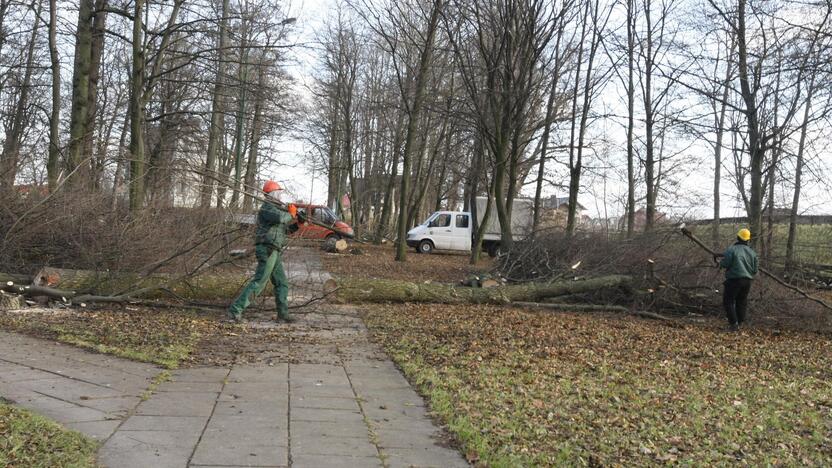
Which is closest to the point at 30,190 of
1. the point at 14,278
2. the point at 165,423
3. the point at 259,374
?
the point at 14,278

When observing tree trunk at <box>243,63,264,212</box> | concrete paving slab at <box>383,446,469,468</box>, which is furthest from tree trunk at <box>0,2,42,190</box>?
concrete paving slab at <box>383,446,469,468</box>

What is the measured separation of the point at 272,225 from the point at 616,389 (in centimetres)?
534

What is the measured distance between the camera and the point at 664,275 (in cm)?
1393

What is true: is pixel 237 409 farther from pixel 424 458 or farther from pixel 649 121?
pixel 649 121

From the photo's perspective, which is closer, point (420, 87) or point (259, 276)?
point (259, 276)

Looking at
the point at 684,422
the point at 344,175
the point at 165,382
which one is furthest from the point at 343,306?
the point at 344,175

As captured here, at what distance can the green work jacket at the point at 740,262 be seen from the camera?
1192 centimetres

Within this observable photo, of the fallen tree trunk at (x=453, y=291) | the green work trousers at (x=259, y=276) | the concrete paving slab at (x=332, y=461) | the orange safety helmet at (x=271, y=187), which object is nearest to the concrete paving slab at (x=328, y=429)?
the concrete paving slab at (x=332, y=461)

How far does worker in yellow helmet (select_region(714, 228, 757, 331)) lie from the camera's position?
39.1ft

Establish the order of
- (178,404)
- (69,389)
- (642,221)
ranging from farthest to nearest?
(642,221)
(69,389)
(178,404)

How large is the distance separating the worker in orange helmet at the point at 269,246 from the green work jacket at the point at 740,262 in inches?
274

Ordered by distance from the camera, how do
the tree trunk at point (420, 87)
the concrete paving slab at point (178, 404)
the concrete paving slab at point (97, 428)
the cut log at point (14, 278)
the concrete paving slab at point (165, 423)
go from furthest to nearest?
the tree trunk at point (420, 87)
the cut log at point (14, 278)
the concrete paving slab at point (178, 404)
the concrete paving slab at point (165, 423)
the concrete paving slab at point (97, 428)

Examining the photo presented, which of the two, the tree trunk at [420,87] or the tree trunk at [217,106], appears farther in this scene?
the tree trunk at [420,87]

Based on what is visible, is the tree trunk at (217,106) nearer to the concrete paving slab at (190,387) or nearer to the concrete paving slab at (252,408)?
the concrete paving slab at (190,387)
